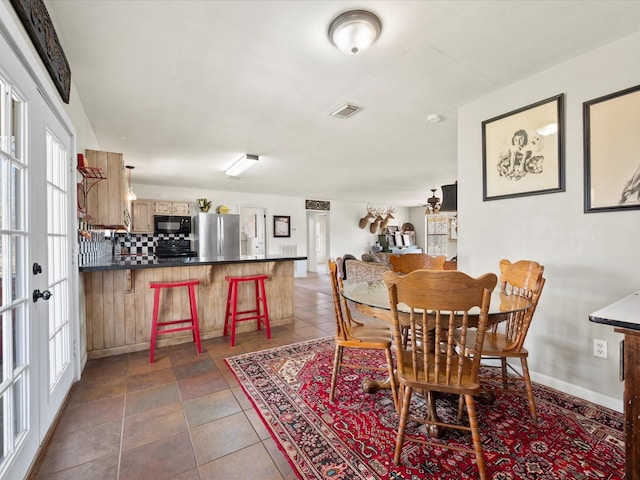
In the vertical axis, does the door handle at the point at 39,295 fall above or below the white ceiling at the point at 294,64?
below

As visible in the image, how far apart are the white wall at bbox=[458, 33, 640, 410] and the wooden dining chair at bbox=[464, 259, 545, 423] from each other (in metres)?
0.34

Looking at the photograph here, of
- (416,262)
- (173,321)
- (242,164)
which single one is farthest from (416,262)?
(242,164)

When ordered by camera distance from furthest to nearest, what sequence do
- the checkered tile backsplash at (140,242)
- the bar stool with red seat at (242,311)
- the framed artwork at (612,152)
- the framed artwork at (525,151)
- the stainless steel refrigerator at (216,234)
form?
the stainless steel refrigerator at (216,234) → the checkered tile backsplash at (140,242) → the bar stool with red seat at (242,311) → the framed artwork at (525,151) → the framed artwork at (612,152)

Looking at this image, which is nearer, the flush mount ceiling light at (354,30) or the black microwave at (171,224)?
the flush mount ceiling light at (354,30)

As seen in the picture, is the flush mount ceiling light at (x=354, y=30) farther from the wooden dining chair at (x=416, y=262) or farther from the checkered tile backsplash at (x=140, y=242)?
the checkered tile backsplash at (x=140, y=242)

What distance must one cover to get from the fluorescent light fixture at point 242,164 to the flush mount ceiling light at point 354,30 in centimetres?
274

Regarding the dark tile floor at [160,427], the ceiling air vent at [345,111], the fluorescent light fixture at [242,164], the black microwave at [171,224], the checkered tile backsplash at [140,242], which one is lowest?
the dark tile floor at [160,427]

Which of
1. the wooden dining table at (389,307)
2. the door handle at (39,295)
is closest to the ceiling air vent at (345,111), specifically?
the wooden dining table at (389,307)

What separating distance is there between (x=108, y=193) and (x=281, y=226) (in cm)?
534

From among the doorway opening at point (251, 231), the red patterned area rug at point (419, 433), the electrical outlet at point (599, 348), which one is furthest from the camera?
the doorway opening at point (251, 231)

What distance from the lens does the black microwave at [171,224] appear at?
6223 mm

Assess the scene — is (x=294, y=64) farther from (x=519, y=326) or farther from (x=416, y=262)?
(x=519, y=326)

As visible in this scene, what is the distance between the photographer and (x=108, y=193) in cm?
291

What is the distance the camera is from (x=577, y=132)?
2025 millimetres
